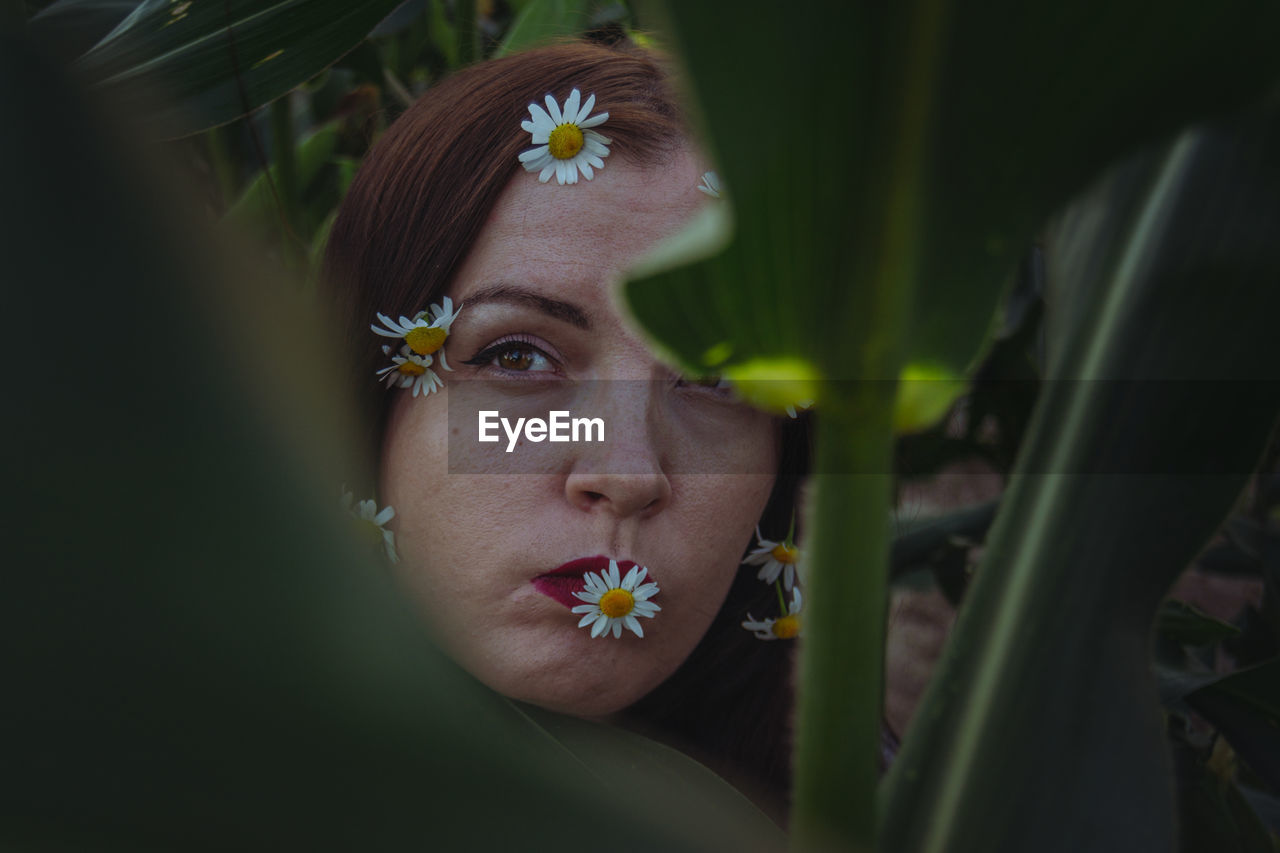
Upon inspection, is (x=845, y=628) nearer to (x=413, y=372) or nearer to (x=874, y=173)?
(x=874, y=173)

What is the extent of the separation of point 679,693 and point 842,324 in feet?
0.99

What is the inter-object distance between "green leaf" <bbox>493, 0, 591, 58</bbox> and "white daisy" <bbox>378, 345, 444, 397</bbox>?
0.22 meters

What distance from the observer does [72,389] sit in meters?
0.10

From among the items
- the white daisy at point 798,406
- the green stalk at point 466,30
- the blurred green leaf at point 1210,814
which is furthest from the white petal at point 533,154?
the blurred green leaf at point 1210,814

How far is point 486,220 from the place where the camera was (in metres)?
0.34

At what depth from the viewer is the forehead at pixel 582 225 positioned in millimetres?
325

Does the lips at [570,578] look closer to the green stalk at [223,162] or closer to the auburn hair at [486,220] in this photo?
the auburn hair at [486,220]

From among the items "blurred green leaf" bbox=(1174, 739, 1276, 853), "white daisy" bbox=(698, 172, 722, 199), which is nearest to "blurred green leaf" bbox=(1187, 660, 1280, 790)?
"blurred green leaf" bbox=(1174, 739, 1276, 853)

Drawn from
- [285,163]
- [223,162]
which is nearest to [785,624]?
[285,163]

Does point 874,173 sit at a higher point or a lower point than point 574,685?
higher

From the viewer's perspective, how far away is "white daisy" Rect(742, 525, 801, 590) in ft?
1.21

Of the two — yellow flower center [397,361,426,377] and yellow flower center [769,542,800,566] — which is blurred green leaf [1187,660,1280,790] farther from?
yellow flower center [397,361,426,377]

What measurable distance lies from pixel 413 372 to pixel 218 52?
157 millimetres

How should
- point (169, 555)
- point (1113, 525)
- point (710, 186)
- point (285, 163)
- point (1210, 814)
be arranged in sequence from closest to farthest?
point (169, 555) < point (1113, 525) < point (710, 186) < point (1210, 814) < point (285, 163)
